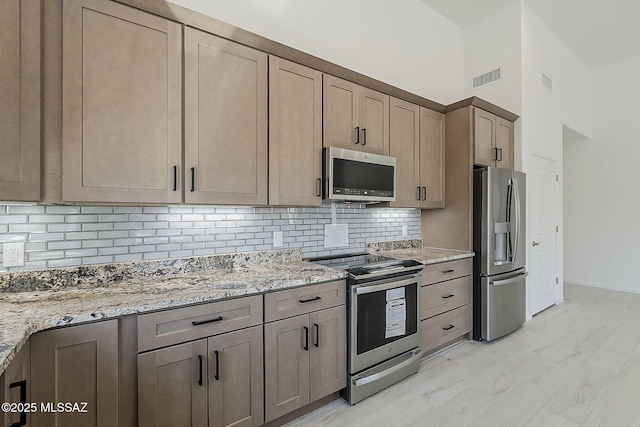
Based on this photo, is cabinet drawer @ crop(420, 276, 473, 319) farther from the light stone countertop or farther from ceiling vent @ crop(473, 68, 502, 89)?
ceiling vent @ crop(473, 68, 502, 89)

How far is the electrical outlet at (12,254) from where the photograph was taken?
1530mm

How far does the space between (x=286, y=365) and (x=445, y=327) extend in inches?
67.8

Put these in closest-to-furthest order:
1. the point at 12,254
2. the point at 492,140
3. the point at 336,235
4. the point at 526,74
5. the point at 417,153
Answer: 1. the point at 12,254
2. the point at 336,235
3. the point at 417,153
4. the point at 492,140
5. the point at 526,74

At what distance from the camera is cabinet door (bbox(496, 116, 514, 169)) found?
3389 mm

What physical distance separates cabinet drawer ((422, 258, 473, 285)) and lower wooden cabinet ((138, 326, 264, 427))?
64.3 inches

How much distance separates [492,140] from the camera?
130 inches

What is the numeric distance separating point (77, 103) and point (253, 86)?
95 centimetres

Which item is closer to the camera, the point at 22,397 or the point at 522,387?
the point at 22,397

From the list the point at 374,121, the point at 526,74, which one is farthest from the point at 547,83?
the point at 374,121

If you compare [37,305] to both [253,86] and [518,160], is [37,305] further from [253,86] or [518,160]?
[518,160]

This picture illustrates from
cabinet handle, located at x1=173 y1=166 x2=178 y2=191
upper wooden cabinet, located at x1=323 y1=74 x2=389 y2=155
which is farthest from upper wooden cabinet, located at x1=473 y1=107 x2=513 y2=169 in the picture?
cabinet handle, located at x1=173 y1=166 x2=178 y2=191

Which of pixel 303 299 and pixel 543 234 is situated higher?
pixel 543 234

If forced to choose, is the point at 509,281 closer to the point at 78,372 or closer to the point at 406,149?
the point at 406,149

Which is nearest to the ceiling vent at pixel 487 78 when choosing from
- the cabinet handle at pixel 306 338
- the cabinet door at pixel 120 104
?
the cabinet door at pixel 120 104
